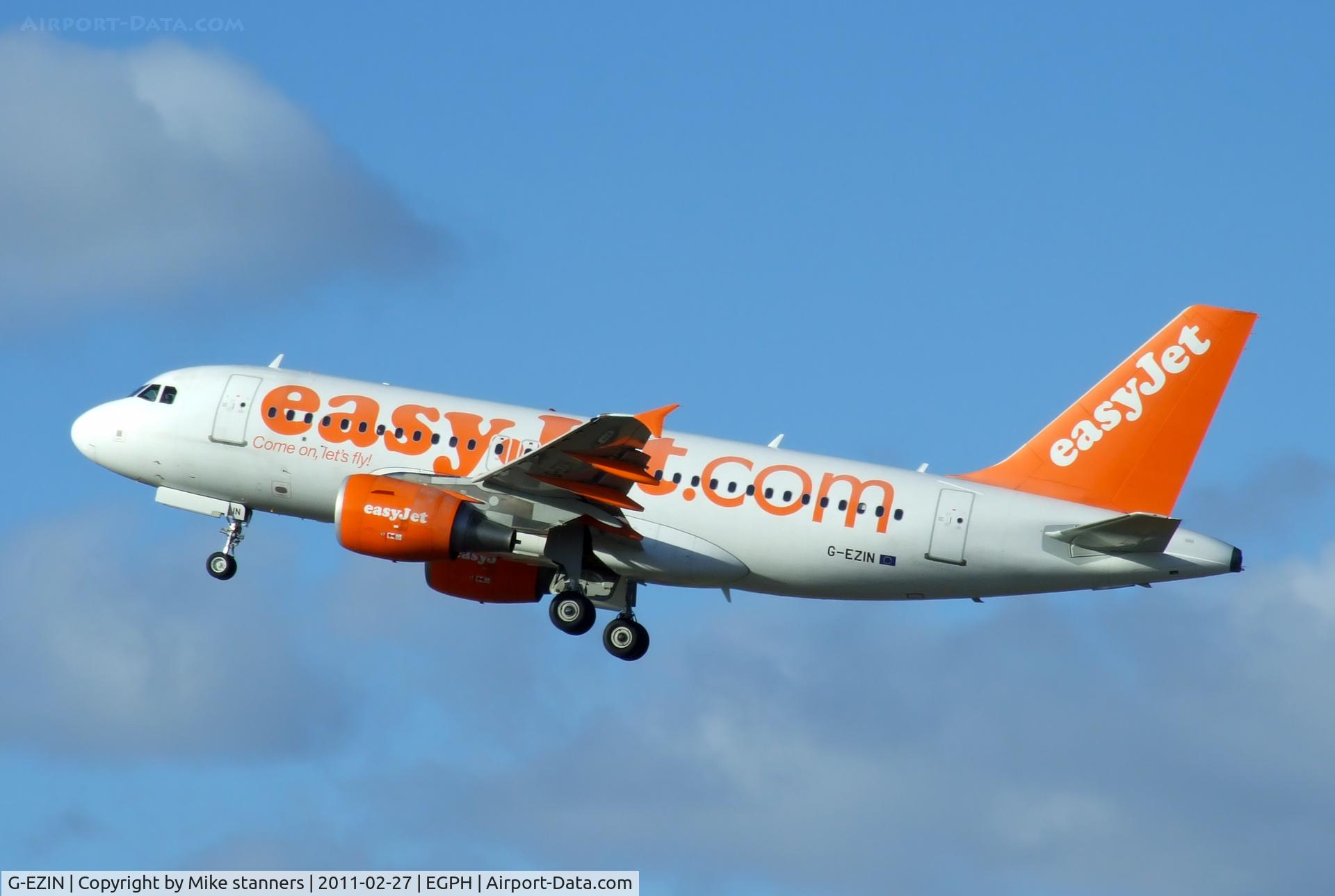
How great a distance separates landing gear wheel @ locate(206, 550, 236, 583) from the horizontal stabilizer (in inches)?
784

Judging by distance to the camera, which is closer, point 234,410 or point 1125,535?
point 1125,535

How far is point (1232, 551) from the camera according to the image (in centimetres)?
4116

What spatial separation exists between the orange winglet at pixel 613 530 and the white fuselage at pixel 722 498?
17 centimetres

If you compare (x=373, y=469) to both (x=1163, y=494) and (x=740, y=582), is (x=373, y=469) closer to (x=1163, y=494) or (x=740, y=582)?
(x=740, y=582)

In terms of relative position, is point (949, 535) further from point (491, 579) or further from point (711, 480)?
point (491, 579)

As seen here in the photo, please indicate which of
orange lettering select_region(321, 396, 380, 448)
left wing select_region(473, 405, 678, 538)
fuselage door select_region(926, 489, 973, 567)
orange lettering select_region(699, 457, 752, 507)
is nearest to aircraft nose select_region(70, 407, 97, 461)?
orange lettering select_region(321, 396, 380, 448)

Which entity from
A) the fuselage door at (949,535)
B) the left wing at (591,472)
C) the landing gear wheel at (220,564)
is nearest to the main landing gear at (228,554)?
the landing gear wheel at (220,564)

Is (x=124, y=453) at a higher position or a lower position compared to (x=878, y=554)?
higher

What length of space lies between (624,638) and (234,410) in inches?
434

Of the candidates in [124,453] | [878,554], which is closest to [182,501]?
[124,453]

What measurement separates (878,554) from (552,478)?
7.61 m

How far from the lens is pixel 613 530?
4262 centimetres

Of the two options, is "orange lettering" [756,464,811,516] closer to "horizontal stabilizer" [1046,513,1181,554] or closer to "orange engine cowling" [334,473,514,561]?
"horizontal stabilizer" [1046,513,1181,554]

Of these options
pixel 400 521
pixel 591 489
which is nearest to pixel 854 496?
pixel 591 489
